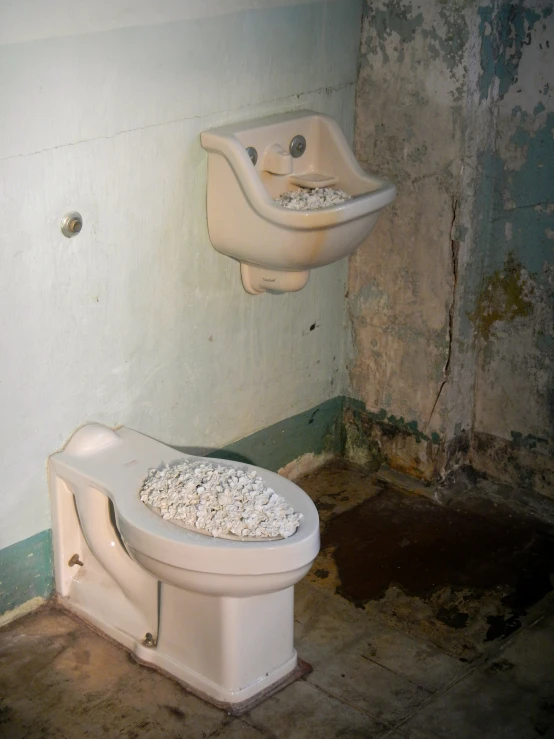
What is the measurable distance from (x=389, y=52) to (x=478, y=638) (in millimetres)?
1654

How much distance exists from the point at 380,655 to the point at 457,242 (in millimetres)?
1198

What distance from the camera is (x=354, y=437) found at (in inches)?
134

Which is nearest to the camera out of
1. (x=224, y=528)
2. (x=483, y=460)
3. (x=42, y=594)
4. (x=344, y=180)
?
(x=224, y=528)

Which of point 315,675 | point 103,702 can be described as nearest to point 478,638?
point 315,675

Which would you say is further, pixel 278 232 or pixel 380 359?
pixel 380 359

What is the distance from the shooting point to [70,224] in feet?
7.73

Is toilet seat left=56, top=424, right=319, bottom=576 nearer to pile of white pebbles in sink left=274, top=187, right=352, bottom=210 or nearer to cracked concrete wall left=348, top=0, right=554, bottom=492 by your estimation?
pile of white pebbles in sink left=274, top=187, right=352, bottom=210

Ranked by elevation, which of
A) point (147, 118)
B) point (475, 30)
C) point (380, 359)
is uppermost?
point (475, 30)

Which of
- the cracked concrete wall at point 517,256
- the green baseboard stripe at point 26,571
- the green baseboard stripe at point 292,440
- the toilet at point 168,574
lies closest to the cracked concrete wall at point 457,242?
the cracked concrete wall at point 517,256

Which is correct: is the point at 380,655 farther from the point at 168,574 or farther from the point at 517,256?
the point at 517,256

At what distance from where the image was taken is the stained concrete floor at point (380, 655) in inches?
89.7

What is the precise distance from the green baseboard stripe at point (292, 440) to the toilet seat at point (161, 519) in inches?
17.8

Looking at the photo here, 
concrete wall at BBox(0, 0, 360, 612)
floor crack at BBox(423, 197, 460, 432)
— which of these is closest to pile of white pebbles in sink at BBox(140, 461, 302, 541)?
concrete wall at BBox(0, 0, 360, 612)

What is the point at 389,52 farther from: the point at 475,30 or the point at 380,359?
the point at 380,359
